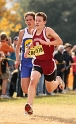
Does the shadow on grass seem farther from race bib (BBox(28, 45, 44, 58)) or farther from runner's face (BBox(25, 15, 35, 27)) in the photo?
runner's face (BBox(25, 15, 35, 27))

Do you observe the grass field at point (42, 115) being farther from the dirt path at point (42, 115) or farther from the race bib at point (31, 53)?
the race bib at point (31, 53)

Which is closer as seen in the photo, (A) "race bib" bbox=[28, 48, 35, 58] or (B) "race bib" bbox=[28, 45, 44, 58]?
(B) "race bib" bbox=[28, 45, 44, 58]

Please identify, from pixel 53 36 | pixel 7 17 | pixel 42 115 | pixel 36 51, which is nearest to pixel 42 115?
pixel 42 115

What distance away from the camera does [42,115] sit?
9734 millimetres

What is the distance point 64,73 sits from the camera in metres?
19.8

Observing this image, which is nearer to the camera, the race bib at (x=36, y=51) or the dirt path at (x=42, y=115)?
the dirt path at (x=42, y=115)

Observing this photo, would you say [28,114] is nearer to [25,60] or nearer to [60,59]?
[25,60]

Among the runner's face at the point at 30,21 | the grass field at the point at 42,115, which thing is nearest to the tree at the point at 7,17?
the runner's face at the point at 30,21

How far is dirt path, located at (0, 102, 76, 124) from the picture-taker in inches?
338

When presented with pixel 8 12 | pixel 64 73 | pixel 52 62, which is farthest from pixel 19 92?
pixel 8 12

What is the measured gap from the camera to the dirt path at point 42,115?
28.2ft

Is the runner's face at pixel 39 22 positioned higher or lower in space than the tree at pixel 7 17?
lower

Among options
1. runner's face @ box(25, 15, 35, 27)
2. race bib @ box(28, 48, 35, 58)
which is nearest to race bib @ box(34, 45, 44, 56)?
race bib @ box(28, 48, 35, 58)

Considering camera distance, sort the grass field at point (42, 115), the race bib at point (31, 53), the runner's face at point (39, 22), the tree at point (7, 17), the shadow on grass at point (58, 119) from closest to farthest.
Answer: the grass field at point (42, 115) < the shadow on grass at point (58, 119) < the runner's face at point (39, 22) < the race bib at point (31, 53) < the tree at point (7, 17)
